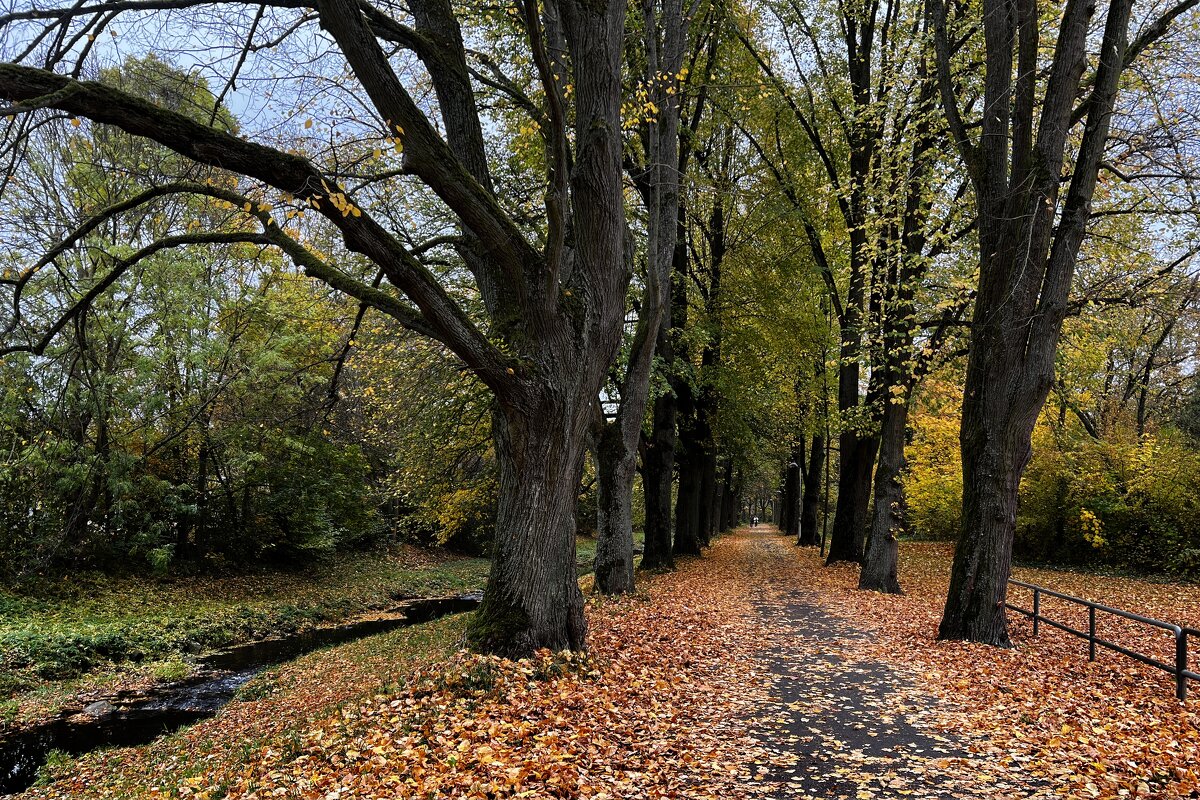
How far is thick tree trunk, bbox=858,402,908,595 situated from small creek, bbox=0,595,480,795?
11.2m

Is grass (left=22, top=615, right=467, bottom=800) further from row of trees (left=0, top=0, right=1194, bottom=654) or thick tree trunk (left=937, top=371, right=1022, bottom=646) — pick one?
thick tree trunk (left=937, top=371, right=1022, bottom=646)

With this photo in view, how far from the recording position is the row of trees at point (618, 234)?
586 centimetres

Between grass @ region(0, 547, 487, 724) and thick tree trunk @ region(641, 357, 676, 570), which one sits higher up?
thick tree trunk @ region(641, 357, 676, 570)

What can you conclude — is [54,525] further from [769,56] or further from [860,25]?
[860,25]

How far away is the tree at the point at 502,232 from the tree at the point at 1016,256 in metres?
5.07

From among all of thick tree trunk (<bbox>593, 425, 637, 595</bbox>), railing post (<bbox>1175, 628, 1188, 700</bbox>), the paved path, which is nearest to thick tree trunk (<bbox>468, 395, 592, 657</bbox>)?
the paved path

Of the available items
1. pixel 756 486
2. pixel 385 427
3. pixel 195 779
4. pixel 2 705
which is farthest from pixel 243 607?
pixel 756 486

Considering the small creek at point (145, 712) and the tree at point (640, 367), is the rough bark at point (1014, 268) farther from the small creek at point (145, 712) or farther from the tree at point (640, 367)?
the small creek at point (145, 712)

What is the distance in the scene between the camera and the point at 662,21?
39.5 feet

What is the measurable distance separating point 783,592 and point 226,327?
50.8 feet

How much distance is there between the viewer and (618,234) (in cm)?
714

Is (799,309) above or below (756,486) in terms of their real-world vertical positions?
above

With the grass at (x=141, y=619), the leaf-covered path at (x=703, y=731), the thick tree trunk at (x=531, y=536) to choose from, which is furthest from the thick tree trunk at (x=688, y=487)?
the thick tree trunk at (x=531, y=536)

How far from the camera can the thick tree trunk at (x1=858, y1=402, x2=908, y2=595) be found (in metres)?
14.0
